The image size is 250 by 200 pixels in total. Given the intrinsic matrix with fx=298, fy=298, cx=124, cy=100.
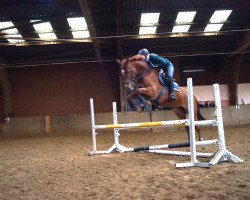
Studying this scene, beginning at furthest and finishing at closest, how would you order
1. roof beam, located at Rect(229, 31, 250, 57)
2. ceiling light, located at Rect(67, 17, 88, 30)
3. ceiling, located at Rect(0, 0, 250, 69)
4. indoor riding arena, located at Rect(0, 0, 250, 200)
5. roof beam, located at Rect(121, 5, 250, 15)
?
1. roof beam, located at Rect(229, 31, 250, 57)
2. ceiling light, located at Rect(67, 17, 88, 30)
3. roof beam, located at Rect(121, 5, 250, 15)
4. ceiling, located at Rect(0, 0, 250, 69)
5. indoor riding arena, located at Rect(0, 0, 250, 200)

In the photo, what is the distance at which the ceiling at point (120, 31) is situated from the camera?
1135 centimetres

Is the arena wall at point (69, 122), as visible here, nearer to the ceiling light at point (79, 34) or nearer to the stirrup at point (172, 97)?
the ceiling light at point (79, 34)

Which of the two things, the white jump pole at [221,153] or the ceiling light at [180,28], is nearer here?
the white jump pole at [221,153]

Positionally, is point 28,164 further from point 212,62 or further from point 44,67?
point 212,62

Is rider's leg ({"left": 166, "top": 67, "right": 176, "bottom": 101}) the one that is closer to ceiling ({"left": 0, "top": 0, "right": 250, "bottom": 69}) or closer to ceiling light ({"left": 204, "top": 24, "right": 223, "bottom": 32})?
ceiling ({"left": 0, "top": 0, "right": 250, "bottom": 69})

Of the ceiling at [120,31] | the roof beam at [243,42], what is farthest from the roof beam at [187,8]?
the roof beam at [243,42]

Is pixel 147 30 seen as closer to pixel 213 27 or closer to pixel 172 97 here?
pixel 213 27

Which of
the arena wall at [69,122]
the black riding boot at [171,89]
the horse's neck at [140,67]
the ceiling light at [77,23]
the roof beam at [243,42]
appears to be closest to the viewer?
the horse's neck at [140,67]

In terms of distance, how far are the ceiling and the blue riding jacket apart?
13.3ft

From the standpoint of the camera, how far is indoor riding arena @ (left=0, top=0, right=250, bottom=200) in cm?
412

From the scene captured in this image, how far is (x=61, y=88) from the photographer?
17.2 metres

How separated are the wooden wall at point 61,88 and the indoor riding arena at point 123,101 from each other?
Result: 6 centimetres

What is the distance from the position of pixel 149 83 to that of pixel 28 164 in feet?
9.59

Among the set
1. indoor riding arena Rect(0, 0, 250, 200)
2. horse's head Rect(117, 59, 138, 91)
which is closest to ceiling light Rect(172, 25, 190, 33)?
indoor riding arena Rect(0, 0, 250, 200)
